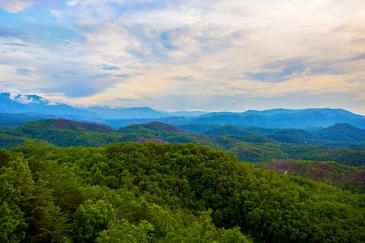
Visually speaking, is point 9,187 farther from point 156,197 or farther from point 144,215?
point 156,197

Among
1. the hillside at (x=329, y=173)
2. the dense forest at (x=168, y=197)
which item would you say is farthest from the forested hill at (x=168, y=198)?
the hillside at (x=329, y=173)

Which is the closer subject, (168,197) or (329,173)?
(168,197)

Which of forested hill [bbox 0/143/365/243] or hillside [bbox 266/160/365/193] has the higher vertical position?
forested hill [bbox 0/143/365/243]

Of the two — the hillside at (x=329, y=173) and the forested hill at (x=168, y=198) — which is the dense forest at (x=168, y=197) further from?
the hillside at (x=329, y=173)

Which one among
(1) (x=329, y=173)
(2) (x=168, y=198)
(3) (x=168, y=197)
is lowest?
(1) (x=329, y=173)

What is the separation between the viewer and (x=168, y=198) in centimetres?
6888

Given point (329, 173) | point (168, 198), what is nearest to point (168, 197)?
point (168, 198)

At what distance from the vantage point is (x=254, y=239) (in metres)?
67.4

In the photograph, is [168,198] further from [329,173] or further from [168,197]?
[329,173]

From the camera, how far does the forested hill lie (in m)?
29.2

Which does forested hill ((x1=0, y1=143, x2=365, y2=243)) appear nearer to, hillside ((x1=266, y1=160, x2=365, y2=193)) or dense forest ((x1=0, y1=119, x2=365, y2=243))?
dense forest ((x1=0, y1=119, x2=365, y2=243))

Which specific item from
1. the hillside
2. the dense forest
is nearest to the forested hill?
the dense forest

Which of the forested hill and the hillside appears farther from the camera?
the hillside

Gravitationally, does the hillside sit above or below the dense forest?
below
